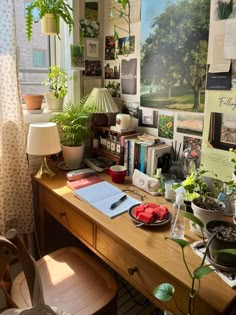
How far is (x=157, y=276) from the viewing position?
941mm

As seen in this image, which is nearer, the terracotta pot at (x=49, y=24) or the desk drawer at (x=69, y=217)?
the desk drawer at (x=69, y=217)

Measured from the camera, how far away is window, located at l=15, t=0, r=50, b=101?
1702 millimetres

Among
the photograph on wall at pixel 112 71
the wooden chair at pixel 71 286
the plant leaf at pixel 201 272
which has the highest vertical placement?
the photograph on wall at pixel 112 71

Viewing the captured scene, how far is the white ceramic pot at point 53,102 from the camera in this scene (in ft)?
5.87

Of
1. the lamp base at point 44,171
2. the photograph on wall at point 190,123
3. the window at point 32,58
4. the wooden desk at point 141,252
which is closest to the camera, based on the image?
the wooden desk at point 141,252

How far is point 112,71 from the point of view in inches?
72.6

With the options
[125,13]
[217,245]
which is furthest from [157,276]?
[125,13]

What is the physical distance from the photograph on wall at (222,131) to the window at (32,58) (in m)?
1.15

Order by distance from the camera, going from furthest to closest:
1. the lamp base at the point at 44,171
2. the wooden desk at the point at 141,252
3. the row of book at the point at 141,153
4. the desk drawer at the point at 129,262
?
1. the lamp base at the point at 44,171
2. the row of book at the point at 141,153
3. the desk drawer at the point at 129,262
4. the wooden desk at the point at 141,252

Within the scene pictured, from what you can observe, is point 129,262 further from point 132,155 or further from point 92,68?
point 92,68

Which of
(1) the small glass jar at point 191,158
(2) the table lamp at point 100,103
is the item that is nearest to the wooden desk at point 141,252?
(1) the small glass jar at point 191,158

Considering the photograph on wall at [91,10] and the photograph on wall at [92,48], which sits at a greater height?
the photograph on wall at [91,10]

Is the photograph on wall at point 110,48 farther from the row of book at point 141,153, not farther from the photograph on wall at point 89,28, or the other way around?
the row of book at point 141,153

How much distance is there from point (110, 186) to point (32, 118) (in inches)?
25.6
